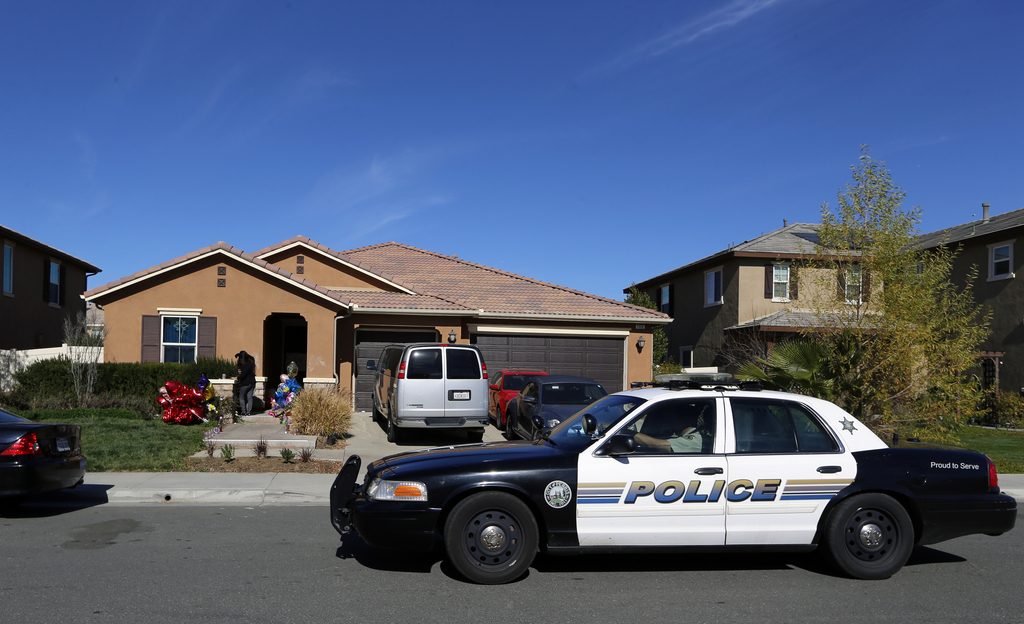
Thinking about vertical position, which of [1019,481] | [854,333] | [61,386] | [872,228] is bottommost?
[1019,481]

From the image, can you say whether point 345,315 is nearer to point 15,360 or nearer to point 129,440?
point 129,440

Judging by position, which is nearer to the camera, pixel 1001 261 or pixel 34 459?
pixel 34 459

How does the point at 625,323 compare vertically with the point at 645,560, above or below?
above

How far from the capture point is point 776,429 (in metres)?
6.25

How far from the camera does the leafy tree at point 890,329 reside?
40.5ft

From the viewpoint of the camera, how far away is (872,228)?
42.5ft

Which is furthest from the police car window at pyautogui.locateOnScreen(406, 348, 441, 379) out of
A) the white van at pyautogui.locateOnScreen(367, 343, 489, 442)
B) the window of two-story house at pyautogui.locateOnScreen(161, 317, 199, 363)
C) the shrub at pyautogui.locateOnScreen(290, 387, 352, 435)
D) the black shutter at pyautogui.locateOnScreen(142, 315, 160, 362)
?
the black shutter at pyautogui.locateOnScreen(142, 315, 160, 362)

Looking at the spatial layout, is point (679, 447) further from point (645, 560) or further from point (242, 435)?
point (242, 435)

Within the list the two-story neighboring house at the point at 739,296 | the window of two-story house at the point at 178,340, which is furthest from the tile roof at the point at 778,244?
the window of two-story house at the point at 178,340

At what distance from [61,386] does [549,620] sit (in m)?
15.2

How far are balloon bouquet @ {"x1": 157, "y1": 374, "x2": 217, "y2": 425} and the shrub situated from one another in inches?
101

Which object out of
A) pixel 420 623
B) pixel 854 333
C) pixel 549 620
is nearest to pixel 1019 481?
pixel 854 333

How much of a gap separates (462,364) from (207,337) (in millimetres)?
7272

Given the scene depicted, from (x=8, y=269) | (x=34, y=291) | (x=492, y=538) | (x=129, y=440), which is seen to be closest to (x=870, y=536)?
(x=492, y=538)
